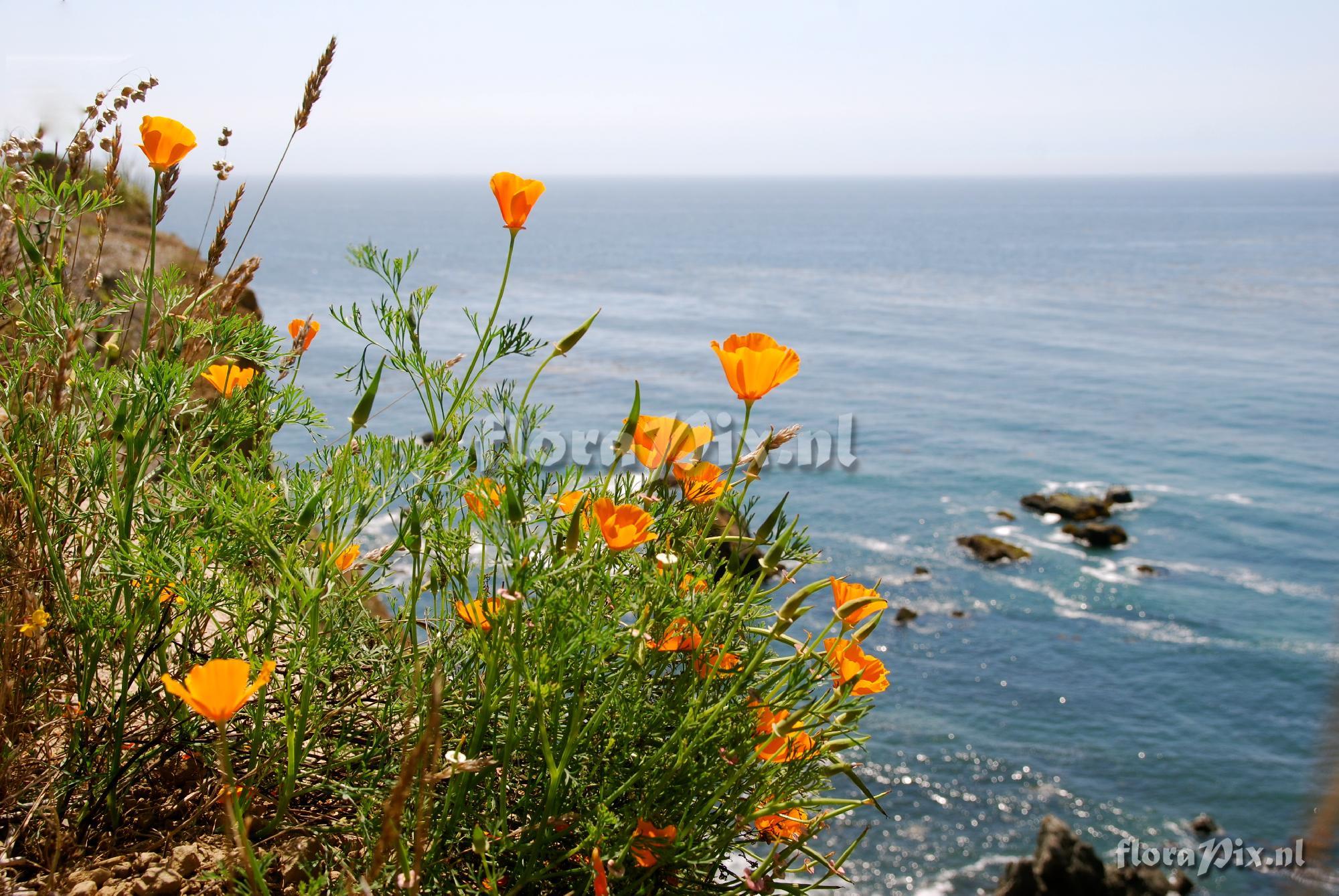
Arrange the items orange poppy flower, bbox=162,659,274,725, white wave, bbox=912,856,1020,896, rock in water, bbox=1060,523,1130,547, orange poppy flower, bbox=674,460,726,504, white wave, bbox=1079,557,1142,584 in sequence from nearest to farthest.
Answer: orange poppy flower, bbox=162,659,274,725 → orange poppy flower, bbox=674,460,726,504 → white wave, bbox=912,856,1020,896 → white wave, bbox=1079,557,1142,584 → rock in water, bbox=1060,523,1130,547

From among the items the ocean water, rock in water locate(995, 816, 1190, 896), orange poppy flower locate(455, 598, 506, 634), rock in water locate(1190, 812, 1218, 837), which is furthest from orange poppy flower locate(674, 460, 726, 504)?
rock in water locate(1190, 812, 1218, 837)

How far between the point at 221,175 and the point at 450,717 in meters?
1.59

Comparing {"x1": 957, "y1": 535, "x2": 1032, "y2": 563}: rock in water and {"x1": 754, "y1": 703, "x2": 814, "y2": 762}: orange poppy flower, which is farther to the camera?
{"x1": 957, "y1": 535, "x2": 1032, "y2": 563}: rock in water

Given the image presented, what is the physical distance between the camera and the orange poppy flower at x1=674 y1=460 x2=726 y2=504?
1.99 m

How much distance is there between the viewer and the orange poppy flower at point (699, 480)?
1985 mm

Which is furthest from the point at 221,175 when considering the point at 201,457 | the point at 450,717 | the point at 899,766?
the point at 899,766

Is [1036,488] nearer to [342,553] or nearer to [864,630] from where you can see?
[864,630]

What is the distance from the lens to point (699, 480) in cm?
203

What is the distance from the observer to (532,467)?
1950mm

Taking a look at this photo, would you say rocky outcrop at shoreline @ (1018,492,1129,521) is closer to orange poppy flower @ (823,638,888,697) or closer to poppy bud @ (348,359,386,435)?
orange poppy flower @ (823,638,888,697)

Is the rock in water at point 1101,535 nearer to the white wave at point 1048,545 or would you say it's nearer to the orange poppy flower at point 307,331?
the white wave at point 1048,545

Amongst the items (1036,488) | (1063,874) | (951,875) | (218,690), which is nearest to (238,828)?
(218,690)

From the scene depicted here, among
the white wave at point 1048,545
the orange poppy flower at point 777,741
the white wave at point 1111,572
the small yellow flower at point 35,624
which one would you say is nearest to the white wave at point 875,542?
the white wave at point 1048,545

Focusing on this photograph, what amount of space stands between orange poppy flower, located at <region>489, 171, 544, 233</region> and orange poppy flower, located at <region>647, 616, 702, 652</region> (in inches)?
33.4
